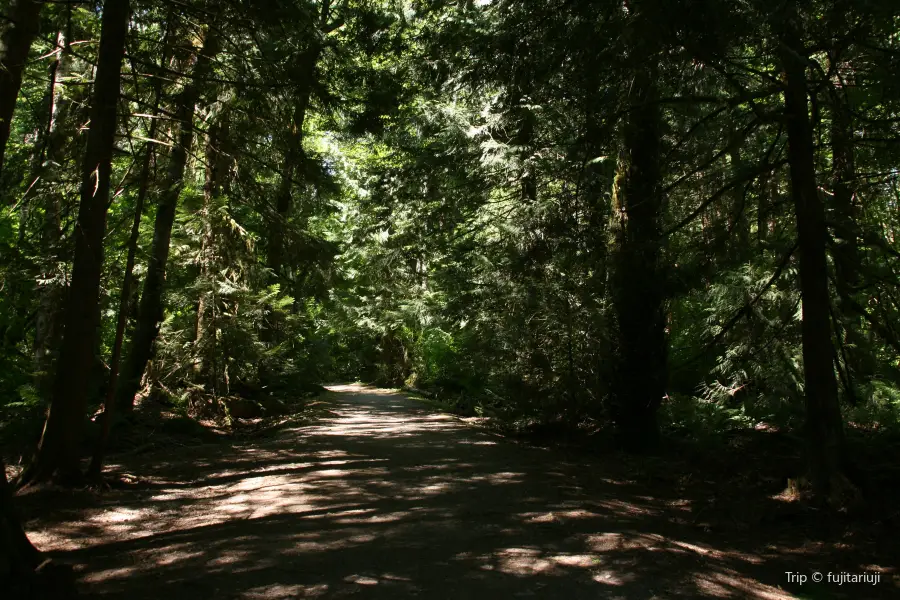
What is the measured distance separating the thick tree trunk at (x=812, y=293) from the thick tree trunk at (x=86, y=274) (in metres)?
7.88

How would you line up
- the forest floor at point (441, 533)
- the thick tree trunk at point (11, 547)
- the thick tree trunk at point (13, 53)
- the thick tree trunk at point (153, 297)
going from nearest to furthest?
1. the thick tree trunk at point (11, 547)
2. the forest floor at point (441, 533)
3. the thick tree trunk at point (13, 53)
4. the thick tree trunk at point (153, 297)

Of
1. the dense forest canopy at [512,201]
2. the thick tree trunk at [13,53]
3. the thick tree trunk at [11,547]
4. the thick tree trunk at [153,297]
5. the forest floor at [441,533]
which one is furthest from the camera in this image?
the thick tree trunk at [153,297]

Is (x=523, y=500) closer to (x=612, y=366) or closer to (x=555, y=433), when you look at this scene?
(x=612, y=366)

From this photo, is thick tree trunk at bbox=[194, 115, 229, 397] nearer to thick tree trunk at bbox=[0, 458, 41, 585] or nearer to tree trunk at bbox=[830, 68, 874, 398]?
thick tree trunk at bbox=[0, 458, 41, 585]

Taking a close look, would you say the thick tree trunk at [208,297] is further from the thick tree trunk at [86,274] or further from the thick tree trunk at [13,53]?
the thick tree trunk at [13,53]

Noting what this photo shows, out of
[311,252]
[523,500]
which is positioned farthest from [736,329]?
[311,252]

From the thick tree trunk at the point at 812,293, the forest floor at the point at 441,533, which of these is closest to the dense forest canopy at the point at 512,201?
the thick tree trunk at the point at 812,293

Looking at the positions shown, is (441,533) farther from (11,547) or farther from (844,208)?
(844,208)

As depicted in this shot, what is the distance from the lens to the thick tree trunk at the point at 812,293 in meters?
6.73

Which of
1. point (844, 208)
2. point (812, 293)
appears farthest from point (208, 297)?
point (844, 208)

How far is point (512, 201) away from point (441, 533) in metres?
11.3

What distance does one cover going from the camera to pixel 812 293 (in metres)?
7.16

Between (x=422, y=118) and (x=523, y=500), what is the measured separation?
1225 cm

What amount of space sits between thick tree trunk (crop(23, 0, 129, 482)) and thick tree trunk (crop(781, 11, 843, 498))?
7.88 m
